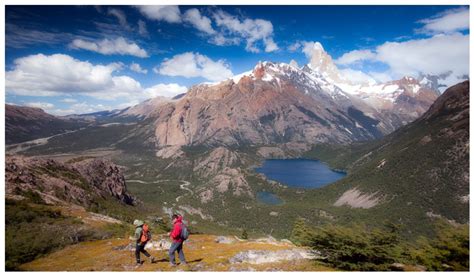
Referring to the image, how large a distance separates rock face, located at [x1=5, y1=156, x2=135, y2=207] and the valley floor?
44.7 metres

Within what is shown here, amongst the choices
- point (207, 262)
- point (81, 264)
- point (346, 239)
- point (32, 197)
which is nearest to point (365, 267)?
point (346, 239)

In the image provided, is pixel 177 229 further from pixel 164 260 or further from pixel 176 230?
pixel 164 260

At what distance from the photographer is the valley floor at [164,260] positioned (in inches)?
1246

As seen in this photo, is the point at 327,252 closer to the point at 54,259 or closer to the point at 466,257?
the point at 466,257

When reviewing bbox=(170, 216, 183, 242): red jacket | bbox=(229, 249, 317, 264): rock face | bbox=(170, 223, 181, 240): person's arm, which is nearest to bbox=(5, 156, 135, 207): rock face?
bbox=(229, 249, 317, 264): rock face

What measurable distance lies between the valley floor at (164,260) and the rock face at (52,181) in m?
44.7

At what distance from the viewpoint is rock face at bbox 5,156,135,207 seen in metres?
90.6

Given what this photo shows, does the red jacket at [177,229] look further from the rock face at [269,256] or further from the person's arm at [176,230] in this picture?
the rock face at [269,256]

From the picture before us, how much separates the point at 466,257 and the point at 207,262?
20.5 m

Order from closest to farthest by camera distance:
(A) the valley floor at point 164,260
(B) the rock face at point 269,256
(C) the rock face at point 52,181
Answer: (A) the valley floor at point 164,260, (B) the rock face at point 269,256, (C) the rock face at point 52,181

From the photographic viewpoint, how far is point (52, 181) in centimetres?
11112

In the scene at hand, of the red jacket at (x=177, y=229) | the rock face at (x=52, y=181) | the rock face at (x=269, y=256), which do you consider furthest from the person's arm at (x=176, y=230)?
the rock face at (x=52, y=181)

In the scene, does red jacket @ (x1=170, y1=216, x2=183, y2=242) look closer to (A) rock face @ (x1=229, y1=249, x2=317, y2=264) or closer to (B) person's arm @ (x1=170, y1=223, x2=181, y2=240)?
(B) person's arm @ (x1=170, y1=223, x2=181, y2=240)

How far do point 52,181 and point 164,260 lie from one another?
91955mm
